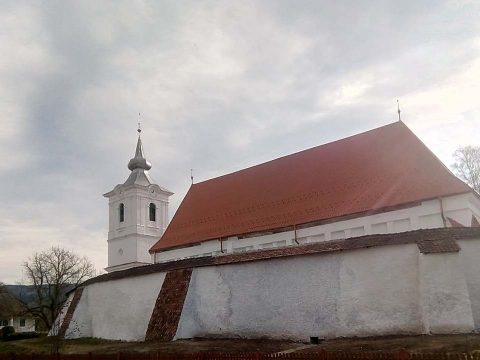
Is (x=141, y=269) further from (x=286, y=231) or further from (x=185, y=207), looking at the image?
(x=185, y=207)

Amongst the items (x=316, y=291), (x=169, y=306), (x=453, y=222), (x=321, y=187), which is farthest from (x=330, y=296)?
(x=321, y=187)

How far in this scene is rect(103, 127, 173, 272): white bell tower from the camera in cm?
4185

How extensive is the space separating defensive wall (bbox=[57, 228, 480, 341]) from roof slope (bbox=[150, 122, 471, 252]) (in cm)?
658

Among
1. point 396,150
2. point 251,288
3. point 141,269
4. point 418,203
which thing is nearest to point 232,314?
point 251,288

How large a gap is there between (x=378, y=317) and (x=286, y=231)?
423 inches

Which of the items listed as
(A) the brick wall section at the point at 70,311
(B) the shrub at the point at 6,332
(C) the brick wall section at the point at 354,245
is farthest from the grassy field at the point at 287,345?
(B) the shrub at the point at 6,332

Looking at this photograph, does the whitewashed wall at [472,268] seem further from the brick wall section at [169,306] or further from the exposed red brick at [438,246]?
the brick wall section at [169,306]

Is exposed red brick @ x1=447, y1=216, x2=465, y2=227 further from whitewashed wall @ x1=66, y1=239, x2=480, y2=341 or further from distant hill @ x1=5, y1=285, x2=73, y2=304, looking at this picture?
distant hill @ x1=5, y1=285, x2=73, y2=304

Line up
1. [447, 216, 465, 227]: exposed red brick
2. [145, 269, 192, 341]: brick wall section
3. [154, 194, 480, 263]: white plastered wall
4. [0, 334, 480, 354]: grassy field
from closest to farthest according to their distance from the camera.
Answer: [0, 334, 480, 354]: grassy field < [145, 269, 192, 341]: brick wall section < [447, 216, 465, 227]: exposed red brick < [154, 194, 480, 263]: white plastered wall

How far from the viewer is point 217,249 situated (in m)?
28.7

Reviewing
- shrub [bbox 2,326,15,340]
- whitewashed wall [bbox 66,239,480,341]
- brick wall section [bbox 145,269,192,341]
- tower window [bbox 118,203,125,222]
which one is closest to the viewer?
whitewashed wall [bbox 66,239,480,341]

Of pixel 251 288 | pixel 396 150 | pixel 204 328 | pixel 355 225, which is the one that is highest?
pixel 396 150

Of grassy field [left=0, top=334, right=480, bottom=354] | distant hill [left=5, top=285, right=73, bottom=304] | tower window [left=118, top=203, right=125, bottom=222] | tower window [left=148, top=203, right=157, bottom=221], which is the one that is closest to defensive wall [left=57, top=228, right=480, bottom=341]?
grassy field [left=0, top=334, right=480, bottom=354]

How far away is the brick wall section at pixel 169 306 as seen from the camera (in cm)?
1903
